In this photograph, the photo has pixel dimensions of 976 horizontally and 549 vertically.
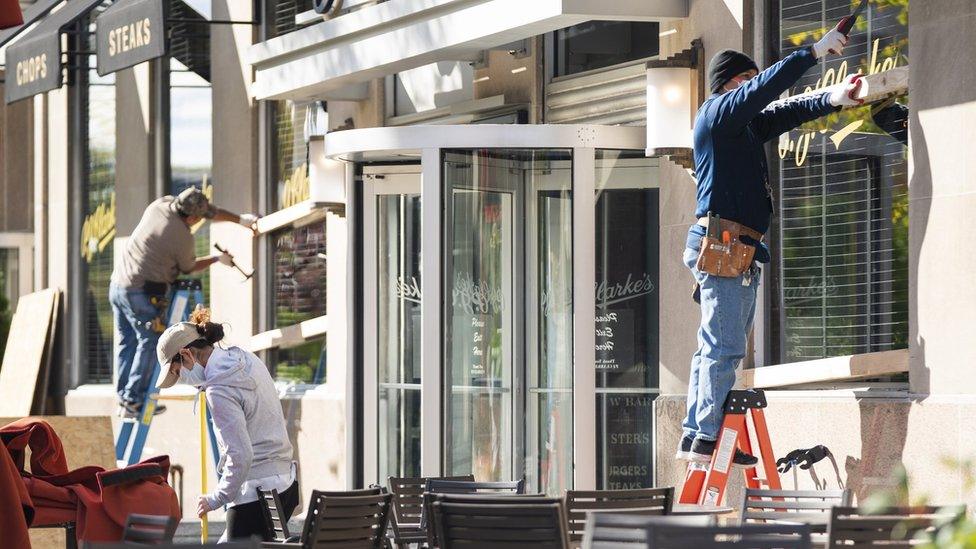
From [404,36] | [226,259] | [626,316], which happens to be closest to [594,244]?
[626,316]

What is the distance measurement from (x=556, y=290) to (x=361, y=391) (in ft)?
5.66

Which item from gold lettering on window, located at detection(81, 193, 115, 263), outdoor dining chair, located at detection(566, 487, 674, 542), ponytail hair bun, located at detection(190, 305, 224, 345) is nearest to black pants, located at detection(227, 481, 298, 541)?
ponytail hair bun, located at detection(190, 305, 224, 345)

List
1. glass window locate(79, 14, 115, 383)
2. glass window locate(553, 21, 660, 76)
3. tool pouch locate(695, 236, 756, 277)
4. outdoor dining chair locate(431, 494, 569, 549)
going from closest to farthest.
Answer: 1. outdoor dining chair locate(431, 494, 569, 549)
2. tool pouch locate(695, 236, 756, 277)
3. glass window locate(553, 21, 660, 76)
4. glass window locate(79, 14, 115, 383)

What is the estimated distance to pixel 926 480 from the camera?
25.7 ft

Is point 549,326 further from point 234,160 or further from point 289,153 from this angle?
point 234,160

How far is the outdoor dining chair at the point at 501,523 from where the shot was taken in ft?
20.6

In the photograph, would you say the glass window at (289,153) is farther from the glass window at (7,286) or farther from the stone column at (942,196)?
the glass window at (7,286)

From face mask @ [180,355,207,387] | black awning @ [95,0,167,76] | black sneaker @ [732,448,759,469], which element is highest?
black awning @ [95,0,167,76]

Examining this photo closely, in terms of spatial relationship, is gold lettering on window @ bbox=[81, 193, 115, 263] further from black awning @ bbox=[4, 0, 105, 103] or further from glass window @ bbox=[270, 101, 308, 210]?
glass window @ bbox=[270, 101, 308, 210]

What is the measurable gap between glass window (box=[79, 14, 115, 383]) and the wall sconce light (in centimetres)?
939

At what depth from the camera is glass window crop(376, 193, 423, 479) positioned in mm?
10727

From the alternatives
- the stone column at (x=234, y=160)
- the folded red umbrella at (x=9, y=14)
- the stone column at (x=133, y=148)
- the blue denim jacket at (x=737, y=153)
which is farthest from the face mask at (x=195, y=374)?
the stone column at (x=133, y=148)

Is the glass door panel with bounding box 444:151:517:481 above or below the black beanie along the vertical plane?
below

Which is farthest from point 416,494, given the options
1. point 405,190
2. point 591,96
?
point 591,96
